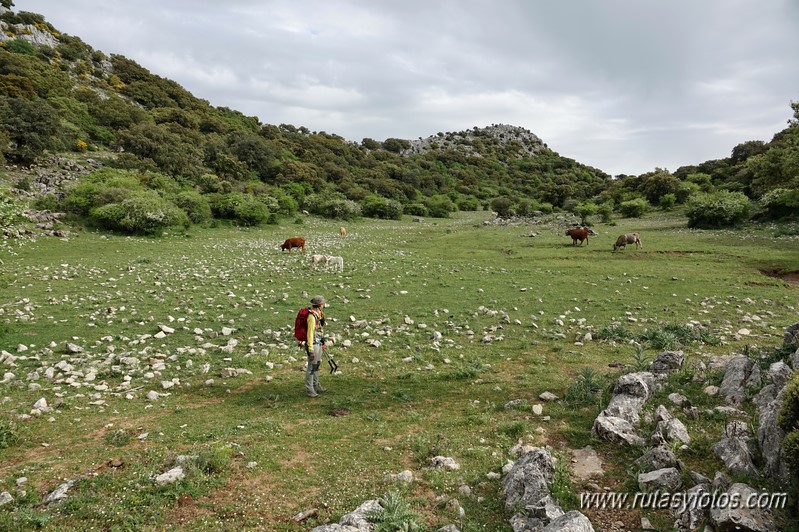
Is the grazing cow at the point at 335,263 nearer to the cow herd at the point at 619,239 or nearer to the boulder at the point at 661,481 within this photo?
the boulder at the point at 661,481

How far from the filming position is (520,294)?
1994 cm

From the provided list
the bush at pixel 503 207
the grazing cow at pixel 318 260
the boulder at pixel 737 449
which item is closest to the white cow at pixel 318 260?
the grazing cow at pixel 318 260

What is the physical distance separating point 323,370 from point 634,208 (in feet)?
197

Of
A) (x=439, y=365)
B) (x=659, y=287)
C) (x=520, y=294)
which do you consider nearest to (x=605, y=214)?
(x=659, y=287)

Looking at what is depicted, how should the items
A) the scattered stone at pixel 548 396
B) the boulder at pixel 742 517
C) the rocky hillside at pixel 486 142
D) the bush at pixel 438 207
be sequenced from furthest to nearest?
1. the rocky hillside at pixel 486 142
2. the bush at pixel 438 207
3. the scattered stone at pixel 548 396
4. the boulder at pixel 742 517

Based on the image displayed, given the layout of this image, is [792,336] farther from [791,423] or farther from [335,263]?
[335,263]

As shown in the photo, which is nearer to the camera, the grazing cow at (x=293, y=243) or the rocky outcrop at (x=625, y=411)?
the rocky outcrop at (x=625, y=411)

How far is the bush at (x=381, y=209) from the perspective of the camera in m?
63.3

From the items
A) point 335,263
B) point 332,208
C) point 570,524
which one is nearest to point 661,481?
point 570,524

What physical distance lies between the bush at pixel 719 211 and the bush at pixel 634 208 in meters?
15.4

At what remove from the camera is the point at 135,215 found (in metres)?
33.8

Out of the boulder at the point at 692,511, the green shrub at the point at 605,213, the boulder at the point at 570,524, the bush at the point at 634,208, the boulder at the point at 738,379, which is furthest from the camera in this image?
the bush at the point at 634,208

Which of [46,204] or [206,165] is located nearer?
[46,204]

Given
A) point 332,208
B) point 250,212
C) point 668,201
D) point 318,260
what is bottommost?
point 318,260
